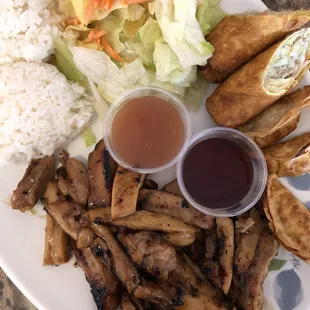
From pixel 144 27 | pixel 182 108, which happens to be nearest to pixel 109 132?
pixel 182 108

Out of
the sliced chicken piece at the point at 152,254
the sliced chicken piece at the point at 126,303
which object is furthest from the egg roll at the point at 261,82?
the sliced chicken piece at the point at 126,303

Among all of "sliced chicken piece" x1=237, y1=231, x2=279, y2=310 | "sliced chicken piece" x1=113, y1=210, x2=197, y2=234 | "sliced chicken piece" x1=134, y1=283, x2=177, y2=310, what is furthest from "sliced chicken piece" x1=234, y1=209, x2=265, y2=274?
"sliced chicken piece" x1=134, y1=283, x2=177, y2=310

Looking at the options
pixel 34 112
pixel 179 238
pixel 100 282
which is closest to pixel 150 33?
pixel 34 112

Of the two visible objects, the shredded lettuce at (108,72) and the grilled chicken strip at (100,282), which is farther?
the shredded lettuce at (108,72)

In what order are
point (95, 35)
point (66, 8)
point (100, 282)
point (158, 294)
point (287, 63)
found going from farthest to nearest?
point (66, 8), point (95, 35), point (287, 63), point (100, 282), point (158, 294)

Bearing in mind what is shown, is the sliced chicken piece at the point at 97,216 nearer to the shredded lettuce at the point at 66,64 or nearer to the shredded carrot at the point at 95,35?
the shredded lettuce at the point at 66,64

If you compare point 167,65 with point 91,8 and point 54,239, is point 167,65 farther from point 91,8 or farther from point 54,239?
point 54,239

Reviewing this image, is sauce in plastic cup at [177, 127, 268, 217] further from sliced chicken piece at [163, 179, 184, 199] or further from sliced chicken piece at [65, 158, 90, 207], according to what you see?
sliced chicken piece at [65, 158, 90, 207]
